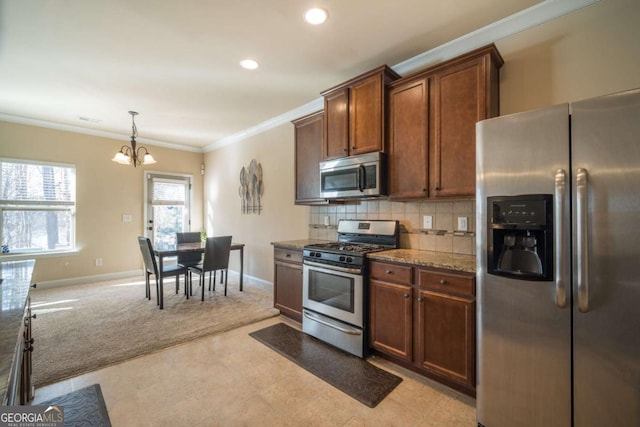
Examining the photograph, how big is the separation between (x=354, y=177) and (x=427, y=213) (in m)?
0.76

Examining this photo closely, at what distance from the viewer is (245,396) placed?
199cm

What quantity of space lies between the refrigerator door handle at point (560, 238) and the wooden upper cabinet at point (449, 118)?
712mm

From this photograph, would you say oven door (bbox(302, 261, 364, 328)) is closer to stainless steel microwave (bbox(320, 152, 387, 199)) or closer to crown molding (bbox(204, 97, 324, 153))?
stainless steel microwave (bbox(320, 152, 387, 199))

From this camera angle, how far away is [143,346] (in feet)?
8.71

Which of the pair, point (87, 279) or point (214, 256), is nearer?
point (214, 256)

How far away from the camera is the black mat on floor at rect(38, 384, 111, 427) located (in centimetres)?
173

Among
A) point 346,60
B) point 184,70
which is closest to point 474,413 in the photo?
point 346,60

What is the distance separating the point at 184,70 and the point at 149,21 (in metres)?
0.77

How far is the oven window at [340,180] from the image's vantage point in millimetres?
2764

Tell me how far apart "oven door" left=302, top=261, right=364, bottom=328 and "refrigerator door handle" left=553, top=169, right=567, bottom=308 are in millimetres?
1322

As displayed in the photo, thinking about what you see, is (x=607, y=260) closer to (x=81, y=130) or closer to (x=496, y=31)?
(x=496, y=31)

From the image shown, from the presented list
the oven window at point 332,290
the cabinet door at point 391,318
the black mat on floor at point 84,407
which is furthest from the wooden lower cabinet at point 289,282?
the black mat on floor at point 84,407

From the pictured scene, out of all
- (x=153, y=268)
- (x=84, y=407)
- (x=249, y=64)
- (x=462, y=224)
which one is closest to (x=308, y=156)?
(x=249, y=64)

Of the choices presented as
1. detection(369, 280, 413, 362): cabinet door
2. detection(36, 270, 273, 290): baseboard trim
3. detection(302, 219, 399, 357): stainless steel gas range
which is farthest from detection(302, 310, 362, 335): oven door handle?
detection(36, 270, 273, 290): baseboard trim
